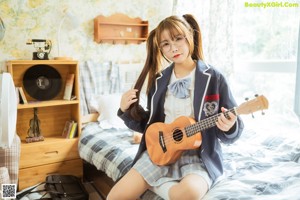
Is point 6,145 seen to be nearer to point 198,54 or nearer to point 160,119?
point 160,119

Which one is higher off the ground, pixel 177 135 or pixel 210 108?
pixel 210 108

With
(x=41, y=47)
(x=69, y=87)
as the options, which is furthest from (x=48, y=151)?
(x=41, y=47)

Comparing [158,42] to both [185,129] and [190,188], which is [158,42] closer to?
[185,129]

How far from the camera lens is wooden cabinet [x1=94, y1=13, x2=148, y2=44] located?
2701mm

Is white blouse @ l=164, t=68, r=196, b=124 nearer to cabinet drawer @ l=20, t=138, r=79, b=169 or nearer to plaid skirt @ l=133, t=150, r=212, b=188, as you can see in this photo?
plaid skirt @ l=133, t=150, r=212, b=188

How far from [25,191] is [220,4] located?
218 cm

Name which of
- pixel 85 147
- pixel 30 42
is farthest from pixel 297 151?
pixel 30 42

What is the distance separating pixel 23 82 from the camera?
2400 mm

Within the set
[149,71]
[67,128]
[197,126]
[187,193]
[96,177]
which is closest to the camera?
[187,193]

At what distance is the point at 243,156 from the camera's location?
168 cm

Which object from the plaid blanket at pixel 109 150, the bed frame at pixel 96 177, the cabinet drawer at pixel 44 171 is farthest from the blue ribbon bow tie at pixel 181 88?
the cabinet drawer at pixel 44 171

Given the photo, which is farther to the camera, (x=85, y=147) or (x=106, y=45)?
(x=106, y=45)

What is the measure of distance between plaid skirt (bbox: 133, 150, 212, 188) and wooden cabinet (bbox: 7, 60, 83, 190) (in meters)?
1.17

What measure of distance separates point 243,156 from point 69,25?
1818 mm
